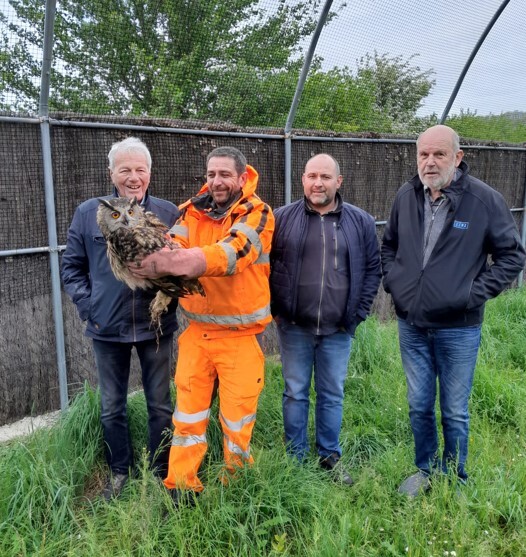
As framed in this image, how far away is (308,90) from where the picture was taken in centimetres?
501

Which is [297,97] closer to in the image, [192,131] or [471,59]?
[192,131]

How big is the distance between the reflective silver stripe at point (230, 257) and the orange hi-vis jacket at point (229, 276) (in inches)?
9.0

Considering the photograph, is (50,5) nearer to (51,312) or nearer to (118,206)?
(118,206)

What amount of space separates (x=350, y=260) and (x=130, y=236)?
1458 mm

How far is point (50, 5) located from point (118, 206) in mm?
1810

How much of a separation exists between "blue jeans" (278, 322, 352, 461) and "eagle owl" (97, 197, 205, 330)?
1.03m

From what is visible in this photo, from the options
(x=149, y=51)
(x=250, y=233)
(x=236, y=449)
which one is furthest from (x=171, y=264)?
(x=149, y=51)

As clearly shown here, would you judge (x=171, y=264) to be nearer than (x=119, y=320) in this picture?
Yes

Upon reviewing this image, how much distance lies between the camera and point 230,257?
228cm

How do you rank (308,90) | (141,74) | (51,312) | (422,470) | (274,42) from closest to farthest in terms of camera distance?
(422,470) → (51,312) → (141,74) → (274,42) → (308,90)

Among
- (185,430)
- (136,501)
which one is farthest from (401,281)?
(136,501)

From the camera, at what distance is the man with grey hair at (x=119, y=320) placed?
9.05 ft

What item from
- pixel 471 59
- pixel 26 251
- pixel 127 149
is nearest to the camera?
pixel 127 149

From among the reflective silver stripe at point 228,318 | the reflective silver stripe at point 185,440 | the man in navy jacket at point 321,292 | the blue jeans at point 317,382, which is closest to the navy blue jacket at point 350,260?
the man in navy jacket at point 321,292
